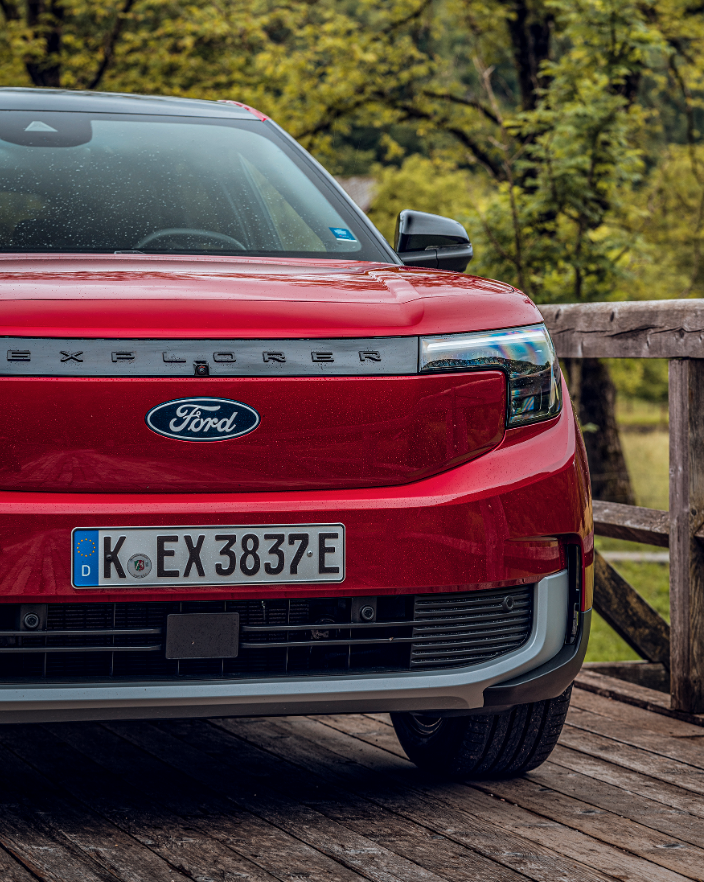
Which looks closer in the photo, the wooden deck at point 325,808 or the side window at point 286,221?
the wooden deck at point 325,808

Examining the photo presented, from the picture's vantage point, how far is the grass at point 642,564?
8.54 metres

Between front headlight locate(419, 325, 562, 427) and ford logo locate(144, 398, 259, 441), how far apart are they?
1.29 feet

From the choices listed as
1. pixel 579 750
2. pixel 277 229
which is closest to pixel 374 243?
pixel 277 229

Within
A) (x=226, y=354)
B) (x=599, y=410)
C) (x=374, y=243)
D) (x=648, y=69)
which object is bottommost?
(x=599, y=410)

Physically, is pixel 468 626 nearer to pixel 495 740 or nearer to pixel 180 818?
pixel 495 740

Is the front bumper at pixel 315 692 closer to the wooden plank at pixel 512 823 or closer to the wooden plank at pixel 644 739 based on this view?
the wooden plank at pixel 512 823

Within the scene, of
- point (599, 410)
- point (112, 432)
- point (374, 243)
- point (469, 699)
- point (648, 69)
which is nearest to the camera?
point (112, 432)

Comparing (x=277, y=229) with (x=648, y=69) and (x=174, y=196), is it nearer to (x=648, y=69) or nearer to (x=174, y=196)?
(x=174, y=196)

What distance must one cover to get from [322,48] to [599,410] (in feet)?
18.6

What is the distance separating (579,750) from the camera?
3.61 metres

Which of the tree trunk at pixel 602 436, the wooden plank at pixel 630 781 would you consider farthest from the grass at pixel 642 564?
the wooden plank at pixel 630 781

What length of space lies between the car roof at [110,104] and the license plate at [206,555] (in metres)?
1.95

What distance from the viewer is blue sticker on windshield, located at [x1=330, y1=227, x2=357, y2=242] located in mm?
3522

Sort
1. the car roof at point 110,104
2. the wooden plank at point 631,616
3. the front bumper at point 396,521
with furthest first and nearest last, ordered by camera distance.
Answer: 1. the wooden plank at point 631,616
2. the car roof at point 110,104
3. the front bumper at point 396,521
